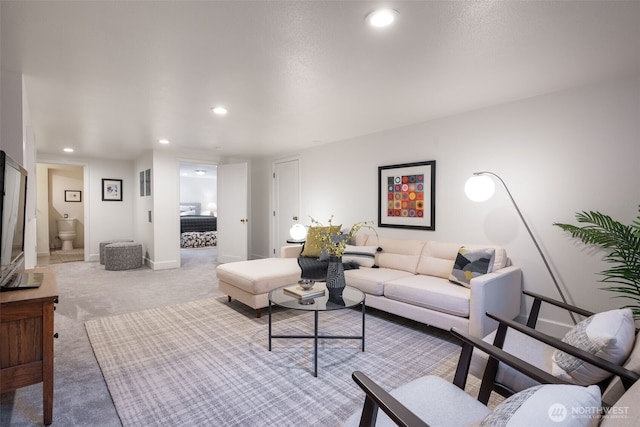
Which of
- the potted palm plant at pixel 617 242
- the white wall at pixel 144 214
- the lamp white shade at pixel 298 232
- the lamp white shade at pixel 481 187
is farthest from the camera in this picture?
the white wall at pixel 144 214

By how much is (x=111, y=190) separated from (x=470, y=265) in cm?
735

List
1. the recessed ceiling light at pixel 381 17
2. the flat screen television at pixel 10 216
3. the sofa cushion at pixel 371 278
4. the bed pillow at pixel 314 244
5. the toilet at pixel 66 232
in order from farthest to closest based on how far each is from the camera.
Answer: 1. the toilet at pixel 66 232
2. the bed pillow at pixel 314 244
3. the sofa cushion at pixel 371 278
4. the recessed ceiling light at pixel 381 17
5. the flat screen television at pixel 10 216

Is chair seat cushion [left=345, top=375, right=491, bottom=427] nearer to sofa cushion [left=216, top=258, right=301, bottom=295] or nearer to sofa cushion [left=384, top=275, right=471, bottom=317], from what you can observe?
sofa cushion [left=384, top=275, right=471, bottom=317]

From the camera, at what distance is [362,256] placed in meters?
3.80

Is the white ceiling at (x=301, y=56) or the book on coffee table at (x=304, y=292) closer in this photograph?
the white ceiling at (x=301, y=56)

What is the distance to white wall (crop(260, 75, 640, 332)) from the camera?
8.45ft

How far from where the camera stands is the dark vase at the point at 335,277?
8.97ft

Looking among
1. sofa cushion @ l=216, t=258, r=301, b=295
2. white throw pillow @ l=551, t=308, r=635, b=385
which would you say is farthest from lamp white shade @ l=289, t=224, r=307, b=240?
white throw pillow @ l=551, t=308, r=635, b=385

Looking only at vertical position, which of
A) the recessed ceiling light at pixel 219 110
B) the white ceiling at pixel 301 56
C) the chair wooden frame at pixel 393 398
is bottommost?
the chair wooden frame at pixel 393 398

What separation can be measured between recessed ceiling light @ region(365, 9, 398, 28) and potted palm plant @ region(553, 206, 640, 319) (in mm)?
2053

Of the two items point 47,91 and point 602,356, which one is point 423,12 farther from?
point 47,91

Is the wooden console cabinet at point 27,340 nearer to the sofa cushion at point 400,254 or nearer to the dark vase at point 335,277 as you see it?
the dark vase at point 335,277

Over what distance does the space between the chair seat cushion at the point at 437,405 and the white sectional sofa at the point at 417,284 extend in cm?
141

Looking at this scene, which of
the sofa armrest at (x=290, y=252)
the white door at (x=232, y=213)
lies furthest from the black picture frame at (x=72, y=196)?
the sofa armrest at (x=290, y=252)
